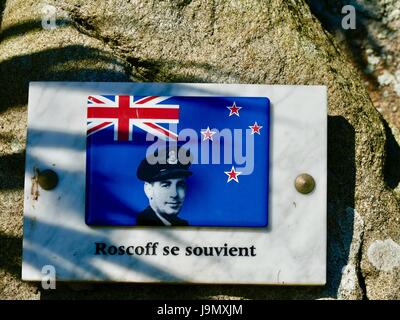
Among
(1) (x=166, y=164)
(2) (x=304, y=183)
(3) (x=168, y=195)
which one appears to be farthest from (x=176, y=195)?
(2) (x=304, y=183)

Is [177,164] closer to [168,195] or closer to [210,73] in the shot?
[168,195]

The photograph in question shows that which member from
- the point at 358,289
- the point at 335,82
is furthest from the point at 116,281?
the point at 335,82

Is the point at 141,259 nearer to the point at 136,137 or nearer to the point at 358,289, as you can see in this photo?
the point at 136,137

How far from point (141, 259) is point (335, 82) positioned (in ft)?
3.72

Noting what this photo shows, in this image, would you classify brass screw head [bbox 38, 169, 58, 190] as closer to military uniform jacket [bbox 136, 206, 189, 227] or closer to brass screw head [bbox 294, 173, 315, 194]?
military uniform jacket [bbox 136, 206, 189, 227]

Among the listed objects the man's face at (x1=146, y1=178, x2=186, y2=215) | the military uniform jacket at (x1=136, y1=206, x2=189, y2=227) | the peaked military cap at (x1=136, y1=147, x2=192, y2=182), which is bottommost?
the military uniform jacket at (x1=136, y1=206, x2=189, y2=227)

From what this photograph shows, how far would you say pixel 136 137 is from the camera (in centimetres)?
342

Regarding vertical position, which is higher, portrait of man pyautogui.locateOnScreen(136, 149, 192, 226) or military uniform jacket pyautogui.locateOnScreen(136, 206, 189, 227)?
portrait of man pyautogui.locateOnScreen(136, 149, 192, 226)

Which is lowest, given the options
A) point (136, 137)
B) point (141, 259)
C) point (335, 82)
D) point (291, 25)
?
point (141, 259)

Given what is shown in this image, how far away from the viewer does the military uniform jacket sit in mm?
3402

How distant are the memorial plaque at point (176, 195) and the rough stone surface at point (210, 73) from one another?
0.45 feet

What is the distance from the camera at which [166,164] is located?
3424 mm

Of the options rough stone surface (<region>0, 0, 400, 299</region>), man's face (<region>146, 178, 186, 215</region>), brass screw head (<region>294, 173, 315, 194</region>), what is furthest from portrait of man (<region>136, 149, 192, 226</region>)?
brass screw head (<region>294, 173, 315, 194</region>)
